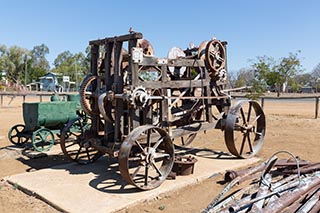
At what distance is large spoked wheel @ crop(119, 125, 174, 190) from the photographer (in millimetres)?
4582

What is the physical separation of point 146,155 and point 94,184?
96cm

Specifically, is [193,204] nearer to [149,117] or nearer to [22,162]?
[149,117]

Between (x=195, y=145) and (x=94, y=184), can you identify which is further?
(x=195, y=145)

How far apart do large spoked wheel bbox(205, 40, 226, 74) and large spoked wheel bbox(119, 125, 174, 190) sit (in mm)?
2023

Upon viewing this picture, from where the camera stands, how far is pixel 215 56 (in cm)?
669

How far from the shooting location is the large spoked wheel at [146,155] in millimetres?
4582

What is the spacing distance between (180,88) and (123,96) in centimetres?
155

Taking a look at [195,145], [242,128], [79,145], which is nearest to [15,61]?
[195,145]

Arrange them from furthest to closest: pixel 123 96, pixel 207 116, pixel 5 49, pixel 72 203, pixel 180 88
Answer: pixel 5 49 < pixel 207 116 < pixel 180 88 < pixel 123 96 < pixel 72 203

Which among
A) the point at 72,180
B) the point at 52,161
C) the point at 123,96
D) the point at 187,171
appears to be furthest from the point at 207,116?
the point at 52,161

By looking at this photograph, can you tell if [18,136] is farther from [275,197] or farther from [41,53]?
[41,53]

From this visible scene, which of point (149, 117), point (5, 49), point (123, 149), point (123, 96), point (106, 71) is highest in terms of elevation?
point (5, 49)

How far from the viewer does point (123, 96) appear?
500 cm

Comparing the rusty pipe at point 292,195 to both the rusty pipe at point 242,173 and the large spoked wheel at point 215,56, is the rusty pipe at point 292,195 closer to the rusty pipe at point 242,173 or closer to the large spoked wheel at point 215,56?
the rusty pipe at point 242,173
